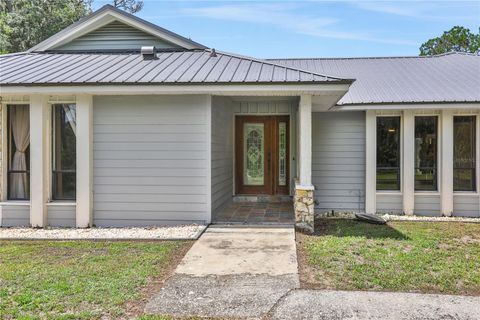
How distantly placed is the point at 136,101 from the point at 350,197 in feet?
17.9

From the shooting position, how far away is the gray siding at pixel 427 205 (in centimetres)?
907

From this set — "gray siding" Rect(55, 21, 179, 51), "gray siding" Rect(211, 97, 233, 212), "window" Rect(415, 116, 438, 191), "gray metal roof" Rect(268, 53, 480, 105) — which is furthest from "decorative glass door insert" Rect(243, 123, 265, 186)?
"window" Rect(415, 116, 438, 191)

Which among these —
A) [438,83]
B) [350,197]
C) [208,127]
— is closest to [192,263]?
[208,127]

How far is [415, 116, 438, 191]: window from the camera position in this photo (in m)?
9.07

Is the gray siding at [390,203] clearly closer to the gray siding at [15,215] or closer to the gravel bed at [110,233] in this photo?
the gravel bed at [110,233]

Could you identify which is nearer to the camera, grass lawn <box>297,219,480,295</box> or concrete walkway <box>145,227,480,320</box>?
concrete walkway <box>145,227,480,320</box>

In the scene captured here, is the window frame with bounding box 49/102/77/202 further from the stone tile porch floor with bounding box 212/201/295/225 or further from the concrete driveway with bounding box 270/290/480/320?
the concrete driveway with bounding box 270/290/480/320

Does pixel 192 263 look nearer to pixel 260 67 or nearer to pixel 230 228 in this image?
pixel 230 228

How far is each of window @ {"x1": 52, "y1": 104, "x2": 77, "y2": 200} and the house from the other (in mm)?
20

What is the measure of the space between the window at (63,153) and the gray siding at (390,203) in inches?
266

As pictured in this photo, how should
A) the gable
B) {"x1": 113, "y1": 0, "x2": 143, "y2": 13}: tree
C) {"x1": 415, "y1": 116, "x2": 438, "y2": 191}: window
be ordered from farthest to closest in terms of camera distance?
{"x1": 113, "y1": 0, "x2": 143, "y2": 13}: tree < the gable < {"x1": 415, "y1": 116, "x2": 438, "y2": 191}: window

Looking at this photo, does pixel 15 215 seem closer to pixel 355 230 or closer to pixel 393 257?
pixel 355 230

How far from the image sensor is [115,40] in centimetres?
968

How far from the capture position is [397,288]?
4406 mm
